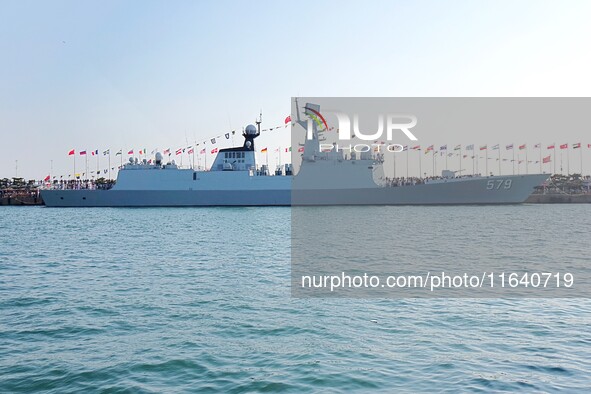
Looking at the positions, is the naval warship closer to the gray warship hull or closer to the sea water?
the gray warship hull

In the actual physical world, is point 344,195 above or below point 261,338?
above

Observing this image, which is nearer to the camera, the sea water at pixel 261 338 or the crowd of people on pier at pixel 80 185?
the sea water at pixel 261 338

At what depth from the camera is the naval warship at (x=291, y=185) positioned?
45.4 meters

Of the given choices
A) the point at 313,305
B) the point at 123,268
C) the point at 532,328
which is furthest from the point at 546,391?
the point at 123,268

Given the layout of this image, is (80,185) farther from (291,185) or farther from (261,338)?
(261,338)

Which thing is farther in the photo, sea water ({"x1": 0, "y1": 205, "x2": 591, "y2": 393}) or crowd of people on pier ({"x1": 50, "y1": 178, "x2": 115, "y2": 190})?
crowd of people on pier ({"x1": 50, "y1": 178, "x2": 115, "y2": 190})

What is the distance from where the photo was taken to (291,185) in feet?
154

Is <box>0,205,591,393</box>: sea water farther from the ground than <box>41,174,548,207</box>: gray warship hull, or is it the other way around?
<box>41,174,548,207</box>: gray warship hull

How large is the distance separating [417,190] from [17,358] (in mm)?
41158

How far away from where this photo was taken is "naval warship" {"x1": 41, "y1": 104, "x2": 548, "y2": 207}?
45.4 meters

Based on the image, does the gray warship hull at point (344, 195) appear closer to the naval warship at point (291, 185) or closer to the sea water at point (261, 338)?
the naval warship at point (291, 185)

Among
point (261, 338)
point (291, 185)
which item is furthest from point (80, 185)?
point (261, 338)

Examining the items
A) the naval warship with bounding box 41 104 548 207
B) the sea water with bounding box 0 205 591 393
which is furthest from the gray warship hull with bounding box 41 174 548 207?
the sea water with bounding box 0 205 591 393

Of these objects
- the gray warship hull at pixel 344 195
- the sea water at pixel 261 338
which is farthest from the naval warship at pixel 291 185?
the sea water at pixel 261 338
